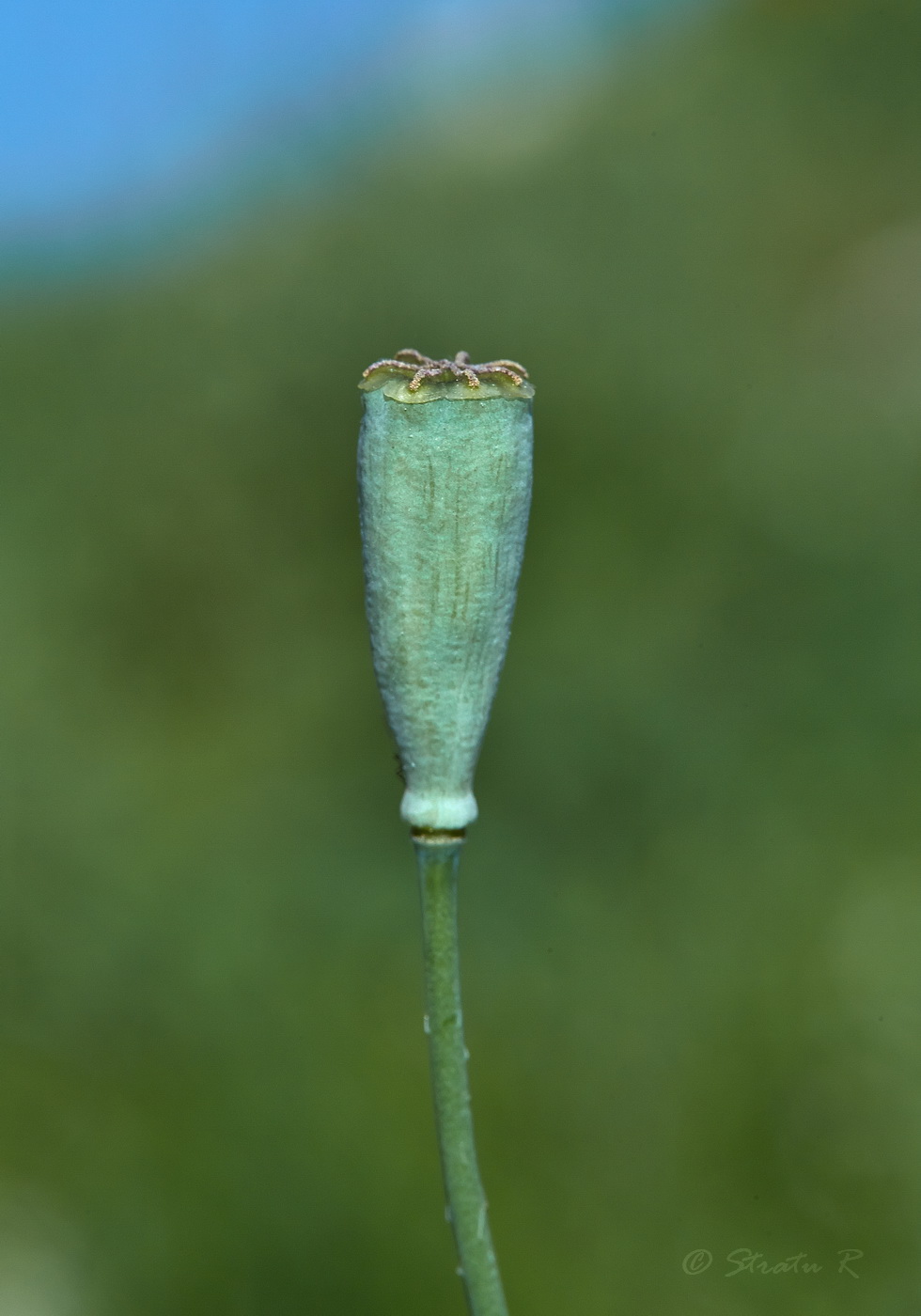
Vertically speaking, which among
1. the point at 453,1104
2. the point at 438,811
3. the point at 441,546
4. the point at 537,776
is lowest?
the point at 537,776

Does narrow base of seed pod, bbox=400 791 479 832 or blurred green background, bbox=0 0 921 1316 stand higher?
narrow base of seed pod, bbox=400 791 479 832

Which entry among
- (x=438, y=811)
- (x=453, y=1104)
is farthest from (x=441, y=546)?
(x=453, y=1104)

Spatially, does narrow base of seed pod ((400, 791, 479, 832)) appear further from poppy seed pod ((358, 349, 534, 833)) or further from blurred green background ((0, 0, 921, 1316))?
blurred green background ((0, 0, 921, 1316))

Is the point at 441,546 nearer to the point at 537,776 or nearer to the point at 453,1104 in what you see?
the point at 453,1104

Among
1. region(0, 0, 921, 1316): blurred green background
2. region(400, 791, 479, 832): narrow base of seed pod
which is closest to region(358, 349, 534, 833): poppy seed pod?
region(400, 791, 479, 832): narrow base of seed pod

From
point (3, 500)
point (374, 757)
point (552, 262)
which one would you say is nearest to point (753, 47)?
point (552, 262)

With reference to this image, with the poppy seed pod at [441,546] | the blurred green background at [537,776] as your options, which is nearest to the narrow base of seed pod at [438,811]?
the poppy seed pod at [441,546]

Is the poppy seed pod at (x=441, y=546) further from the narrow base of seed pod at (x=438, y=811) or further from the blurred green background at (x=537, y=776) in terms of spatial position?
the blurred green background at (x=537, y=776)
